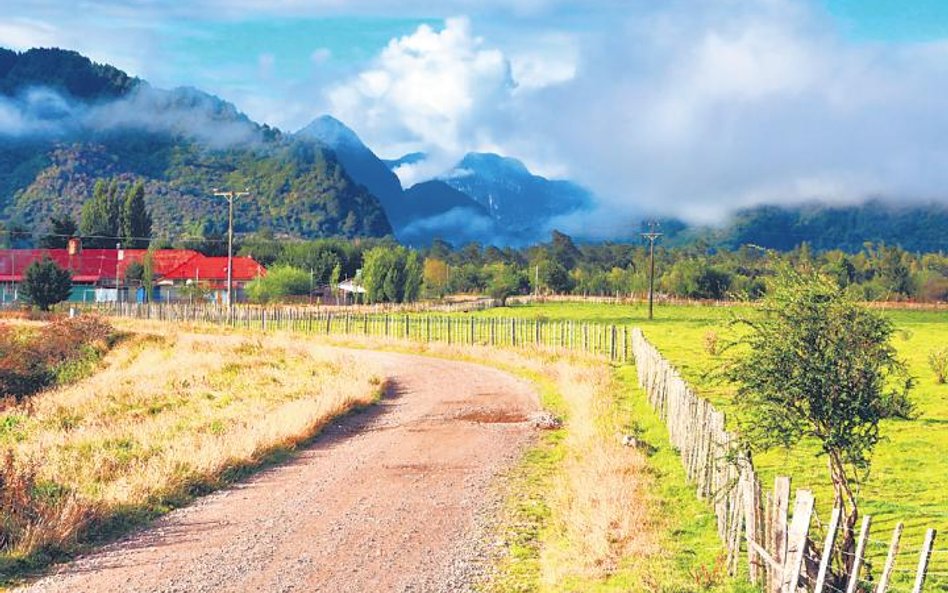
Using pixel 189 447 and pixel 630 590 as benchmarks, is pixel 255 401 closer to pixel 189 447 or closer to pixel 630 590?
pixel 189 447

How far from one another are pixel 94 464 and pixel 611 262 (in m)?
169

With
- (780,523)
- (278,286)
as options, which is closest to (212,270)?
(278,286)

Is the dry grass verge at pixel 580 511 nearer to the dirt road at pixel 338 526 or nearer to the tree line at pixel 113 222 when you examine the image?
the dirt road at pixel 338 526

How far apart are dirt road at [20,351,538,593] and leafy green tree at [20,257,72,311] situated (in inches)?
2125

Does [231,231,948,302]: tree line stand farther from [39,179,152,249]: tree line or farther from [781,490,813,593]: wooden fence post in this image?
[781,490,813,593]: wooden fence post

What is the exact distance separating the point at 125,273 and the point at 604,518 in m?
92.4

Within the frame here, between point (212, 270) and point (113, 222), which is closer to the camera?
point (212, 270)

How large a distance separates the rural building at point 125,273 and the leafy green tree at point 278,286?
2926mm

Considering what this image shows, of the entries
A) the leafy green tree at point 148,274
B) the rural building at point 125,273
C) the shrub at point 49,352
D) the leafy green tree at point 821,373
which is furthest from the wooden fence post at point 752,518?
the leafy green tree at point 148,274

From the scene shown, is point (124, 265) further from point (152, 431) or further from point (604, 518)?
point (604, 518)

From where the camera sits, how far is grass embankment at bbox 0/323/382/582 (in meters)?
13.2

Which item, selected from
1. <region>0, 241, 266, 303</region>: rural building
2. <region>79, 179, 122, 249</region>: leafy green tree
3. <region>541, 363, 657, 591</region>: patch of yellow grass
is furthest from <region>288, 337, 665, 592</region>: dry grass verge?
<region>79, 179, 122, 249</region>: leafy green tree

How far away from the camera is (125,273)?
98.5m

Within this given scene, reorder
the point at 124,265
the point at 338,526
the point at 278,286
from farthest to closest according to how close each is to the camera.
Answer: the point at 124,265 < the point at 278,286 < the point at 338,526
